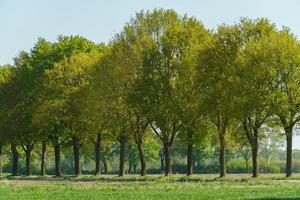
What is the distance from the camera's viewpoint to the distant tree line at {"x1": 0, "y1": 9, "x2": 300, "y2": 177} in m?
59.1

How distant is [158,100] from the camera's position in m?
66.0

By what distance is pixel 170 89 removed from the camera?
65750 mm

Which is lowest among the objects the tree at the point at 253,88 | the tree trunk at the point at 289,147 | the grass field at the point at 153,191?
the grass field at the point at 153,191

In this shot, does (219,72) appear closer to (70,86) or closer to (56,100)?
(70,86)

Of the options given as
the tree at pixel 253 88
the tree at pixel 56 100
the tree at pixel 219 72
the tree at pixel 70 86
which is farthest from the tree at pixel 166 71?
the tree at pixel 56 100

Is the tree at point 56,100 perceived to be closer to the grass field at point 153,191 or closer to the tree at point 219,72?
the tree at point 219,72

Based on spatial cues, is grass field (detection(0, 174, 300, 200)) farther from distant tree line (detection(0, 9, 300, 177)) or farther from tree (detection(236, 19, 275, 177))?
distant tree line (detection(0, 9, 300, 177))

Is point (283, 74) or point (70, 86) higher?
point (70, 86)

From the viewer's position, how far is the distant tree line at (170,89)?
59125 millimetres

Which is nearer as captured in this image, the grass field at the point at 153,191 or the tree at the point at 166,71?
the grass field at the point at 153,191

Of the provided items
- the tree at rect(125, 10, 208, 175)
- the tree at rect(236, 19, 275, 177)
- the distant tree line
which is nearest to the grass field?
the tree at rect(236, 19, 275, 177)

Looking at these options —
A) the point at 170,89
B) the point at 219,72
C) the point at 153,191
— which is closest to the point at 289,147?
the point at 219,72

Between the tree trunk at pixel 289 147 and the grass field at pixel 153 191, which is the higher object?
the tree trunk at pixel 289 147

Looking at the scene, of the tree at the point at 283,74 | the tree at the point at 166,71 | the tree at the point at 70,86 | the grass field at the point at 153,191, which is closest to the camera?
the grass field at the point at 153,191
